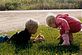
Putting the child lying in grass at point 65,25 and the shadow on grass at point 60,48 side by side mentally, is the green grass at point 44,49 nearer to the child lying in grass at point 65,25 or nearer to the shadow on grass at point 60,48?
the shadow on grass at point 60,48

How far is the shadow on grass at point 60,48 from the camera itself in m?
7.60

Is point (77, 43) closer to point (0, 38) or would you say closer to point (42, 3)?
point (0, 38)

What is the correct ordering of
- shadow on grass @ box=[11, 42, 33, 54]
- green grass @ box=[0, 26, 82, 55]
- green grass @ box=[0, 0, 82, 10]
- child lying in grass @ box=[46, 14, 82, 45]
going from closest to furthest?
1. green grass @ box=[0, 26, 82, 55]
2. shadow on grass @ box=[11, 42, 33, 54]
3. child lying in grass @ box=[46, 14, 82, 45]
4. green grass @ box=[0, 0, 82, 10]

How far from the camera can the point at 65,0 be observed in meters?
20.0

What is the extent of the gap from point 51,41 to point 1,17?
21.3ft

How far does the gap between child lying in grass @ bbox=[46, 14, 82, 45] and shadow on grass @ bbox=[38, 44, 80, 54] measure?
151mm

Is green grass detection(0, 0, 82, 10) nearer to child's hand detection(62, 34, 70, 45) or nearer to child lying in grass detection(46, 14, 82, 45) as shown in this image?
child lying in grass detection(46, 14, 82, 45)

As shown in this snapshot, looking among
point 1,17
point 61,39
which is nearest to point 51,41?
point 61,39

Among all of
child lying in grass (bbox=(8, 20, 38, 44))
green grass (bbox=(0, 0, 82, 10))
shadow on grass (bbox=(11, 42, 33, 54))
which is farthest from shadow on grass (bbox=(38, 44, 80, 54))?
green grass (bbox=(0, 0, 82, 10))

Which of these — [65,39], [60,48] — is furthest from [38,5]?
[60,48]

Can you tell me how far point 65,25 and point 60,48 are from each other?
53cm

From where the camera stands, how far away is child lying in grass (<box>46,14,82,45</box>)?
26.3 ft

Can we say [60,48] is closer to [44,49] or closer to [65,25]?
[44,49]

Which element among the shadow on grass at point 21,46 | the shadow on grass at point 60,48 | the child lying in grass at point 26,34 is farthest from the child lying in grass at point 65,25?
the shadow on grass at point 21,46
